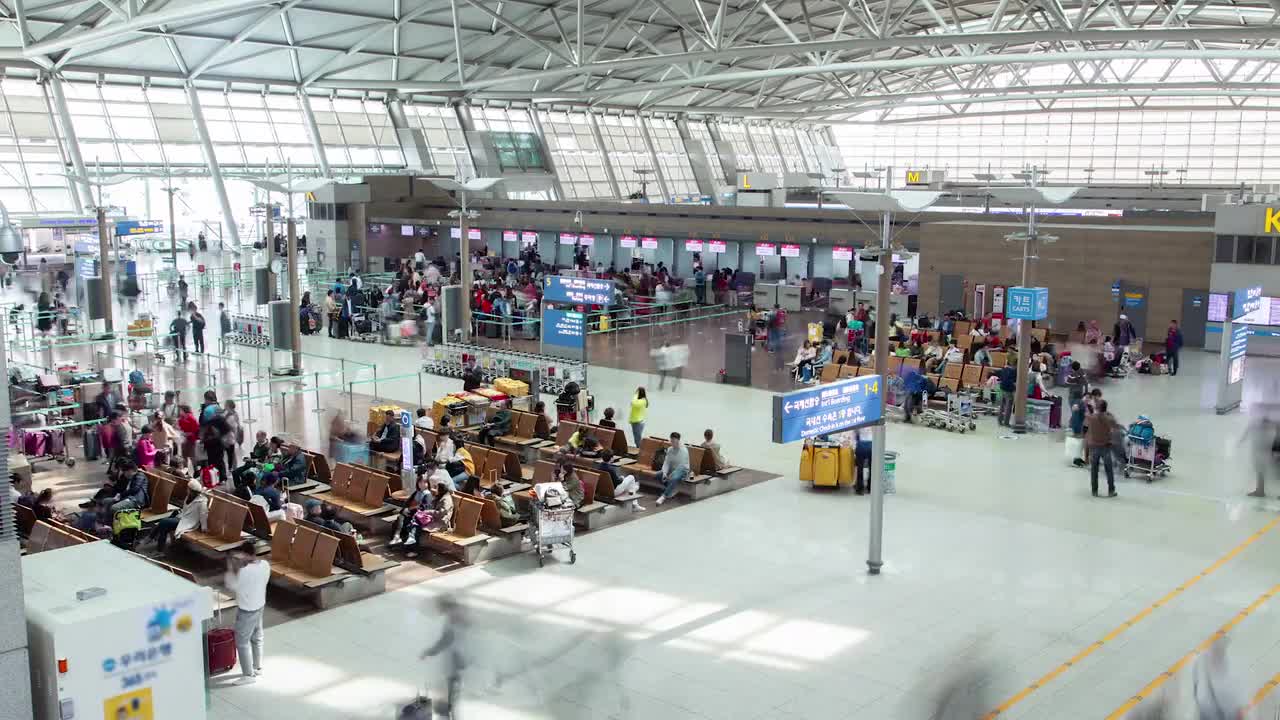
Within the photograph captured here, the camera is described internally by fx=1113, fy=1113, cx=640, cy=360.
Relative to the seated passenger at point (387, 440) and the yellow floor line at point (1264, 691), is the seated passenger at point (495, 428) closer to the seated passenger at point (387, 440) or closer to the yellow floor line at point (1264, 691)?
the seated passenger at point (387, 440)

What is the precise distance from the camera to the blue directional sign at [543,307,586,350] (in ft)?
76.8

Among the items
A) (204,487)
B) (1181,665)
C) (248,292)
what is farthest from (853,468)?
(248,292)

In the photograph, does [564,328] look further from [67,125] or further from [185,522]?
[67,125]

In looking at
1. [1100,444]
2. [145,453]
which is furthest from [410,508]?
[1100,444]

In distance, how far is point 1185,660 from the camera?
33.9ft

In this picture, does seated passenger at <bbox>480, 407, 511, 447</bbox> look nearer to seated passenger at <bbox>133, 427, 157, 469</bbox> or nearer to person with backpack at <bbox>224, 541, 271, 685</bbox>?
seated passenger at <bbox>133, 427, 157, 469</bbox>

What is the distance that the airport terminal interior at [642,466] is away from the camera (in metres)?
9.60

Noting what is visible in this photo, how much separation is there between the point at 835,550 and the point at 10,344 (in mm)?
18318

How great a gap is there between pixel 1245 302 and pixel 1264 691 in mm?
13805

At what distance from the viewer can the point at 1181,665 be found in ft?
33.6

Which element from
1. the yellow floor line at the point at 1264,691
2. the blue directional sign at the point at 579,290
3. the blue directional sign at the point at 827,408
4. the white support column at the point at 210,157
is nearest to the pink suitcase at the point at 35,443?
the blue directional sign at the point at 579,290

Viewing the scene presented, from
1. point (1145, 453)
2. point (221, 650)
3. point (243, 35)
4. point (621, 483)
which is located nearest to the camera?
point (221, 650)

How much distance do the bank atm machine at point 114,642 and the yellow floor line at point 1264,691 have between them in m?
8.19

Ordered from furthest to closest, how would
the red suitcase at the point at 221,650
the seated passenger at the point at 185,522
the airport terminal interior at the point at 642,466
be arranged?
the seated passenger at the point at 185,522 < the red suitcase at the point at 221,650 < the airport terminal interior at the point at 642,466
